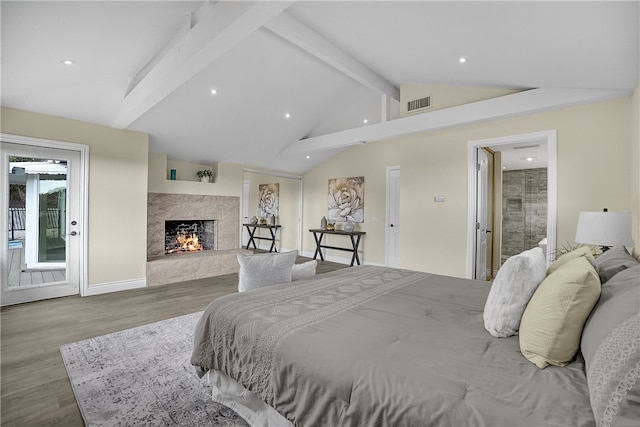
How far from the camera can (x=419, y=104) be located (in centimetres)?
439

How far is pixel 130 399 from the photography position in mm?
1860

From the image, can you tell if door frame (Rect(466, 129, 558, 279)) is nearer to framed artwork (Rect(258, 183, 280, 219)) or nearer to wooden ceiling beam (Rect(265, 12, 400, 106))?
wooden ceiling beam (Rect(265, 12, 400, 106))

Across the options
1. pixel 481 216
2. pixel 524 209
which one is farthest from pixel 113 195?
pixel 524 209

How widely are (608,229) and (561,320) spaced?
1929 mm

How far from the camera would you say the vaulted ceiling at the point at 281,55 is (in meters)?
2.11

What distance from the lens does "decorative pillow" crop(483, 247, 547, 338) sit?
1.29m

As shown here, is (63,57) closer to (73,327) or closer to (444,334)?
(73,327)

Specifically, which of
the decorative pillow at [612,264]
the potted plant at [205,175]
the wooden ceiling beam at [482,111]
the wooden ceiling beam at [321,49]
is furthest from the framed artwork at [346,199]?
the decorative pillow at [612,264]

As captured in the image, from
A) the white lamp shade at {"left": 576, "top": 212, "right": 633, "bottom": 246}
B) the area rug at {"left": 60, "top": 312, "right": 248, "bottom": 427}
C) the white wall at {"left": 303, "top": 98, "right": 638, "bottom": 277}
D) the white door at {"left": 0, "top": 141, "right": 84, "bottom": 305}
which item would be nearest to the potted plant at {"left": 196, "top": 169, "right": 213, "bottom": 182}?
the white door at {"left": 0, "top": 141, "right": 84, "bottom": 305}

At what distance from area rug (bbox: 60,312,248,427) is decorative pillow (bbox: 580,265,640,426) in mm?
1591

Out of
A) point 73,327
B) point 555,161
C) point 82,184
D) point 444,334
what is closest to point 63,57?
point 82,184

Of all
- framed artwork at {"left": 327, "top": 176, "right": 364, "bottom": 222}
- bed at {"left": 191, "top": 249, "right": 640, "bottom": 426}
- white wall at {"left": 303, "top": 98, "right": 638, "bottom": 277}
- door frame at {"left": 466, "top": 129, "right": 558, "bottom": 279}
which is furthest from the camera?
framed artwork at {"left": 327, "top": 176, "right": 364, "bottom": 222}

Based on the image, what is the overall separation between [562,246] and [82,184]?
5.91m

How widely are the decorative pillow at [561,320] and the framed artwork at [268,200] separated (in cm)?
748
